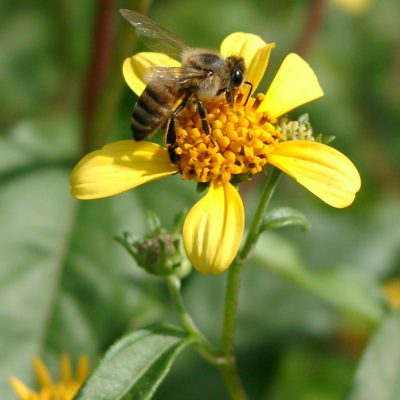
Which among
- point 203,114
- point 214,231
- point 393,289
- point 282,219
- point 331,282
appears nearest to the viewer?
point 214,231

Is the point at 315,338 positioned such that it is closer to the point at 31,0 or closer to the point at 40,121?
the point at 40,121

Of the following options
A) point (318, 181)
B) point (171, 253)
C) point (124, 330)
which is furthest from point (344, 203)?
point (124, 330)

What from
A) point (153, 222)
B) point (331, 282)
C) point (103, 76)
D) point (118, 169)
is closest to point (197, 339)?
point (153, 222)

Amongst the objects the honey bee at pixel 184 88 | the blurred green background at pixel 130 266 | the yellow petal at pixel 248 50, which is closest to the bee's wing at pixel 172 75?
the honey bee at pixel 184 88

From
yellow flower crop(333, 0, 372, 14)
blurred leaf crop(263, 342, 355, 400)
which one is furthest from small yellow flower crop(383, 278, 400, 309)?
yellow flower crop(333, 0, 372, 14)

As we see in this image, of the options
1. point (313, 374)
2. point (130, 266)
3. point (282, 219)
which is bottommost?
point (313, 374)

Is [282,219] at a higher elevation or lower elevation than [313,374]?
higher

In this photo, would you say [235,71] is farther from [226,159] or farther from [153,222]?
[153,222]

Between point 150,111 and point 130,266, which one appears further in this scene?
point 130,266
